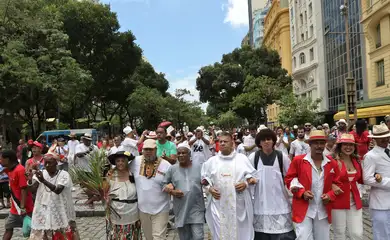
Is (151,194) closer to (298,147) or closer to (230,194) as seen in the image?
(230,194)

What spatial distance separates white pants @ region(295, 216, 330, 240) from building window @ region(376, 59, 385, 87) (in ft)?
94.0

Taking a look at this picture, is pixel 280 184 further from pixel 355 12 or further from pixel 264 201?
pixel 355 12

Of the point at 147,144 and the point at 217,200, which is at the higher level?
the point at 147,144

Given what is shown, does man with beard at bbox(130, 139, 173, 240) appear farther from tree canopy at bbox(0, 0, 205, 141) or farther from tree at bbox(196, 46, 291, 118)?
tree at bbox(196, 46, 291, 118)

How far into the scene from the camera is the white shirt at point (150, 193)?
5043 millimetres

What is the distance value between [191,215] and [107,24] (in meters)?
32.4

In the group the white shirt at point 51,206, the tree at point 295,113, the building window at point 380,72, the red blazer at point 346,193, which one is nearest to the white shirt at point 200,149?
the white shirt at point 51,206

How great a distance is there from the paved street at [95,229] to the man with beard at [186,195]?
7.39ft

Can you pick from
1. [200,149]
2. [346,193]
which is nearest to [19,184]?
[346,193]

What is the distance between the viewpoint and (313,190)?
4.58 meters

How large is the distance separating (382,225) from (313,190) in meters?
1.11

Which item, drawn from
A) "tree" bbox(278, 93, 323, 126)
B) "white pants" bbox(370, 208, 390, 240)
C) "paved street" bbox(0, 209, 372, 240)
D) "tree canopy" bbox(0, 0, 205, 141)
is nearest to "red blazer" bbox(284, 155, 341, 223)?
"white pants" bbox(370, 208, 390, 240)

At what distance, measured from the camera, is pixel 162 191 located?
511 centimetres

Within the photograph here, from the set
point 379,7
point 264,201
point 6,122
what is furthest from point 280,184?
point 379,7
